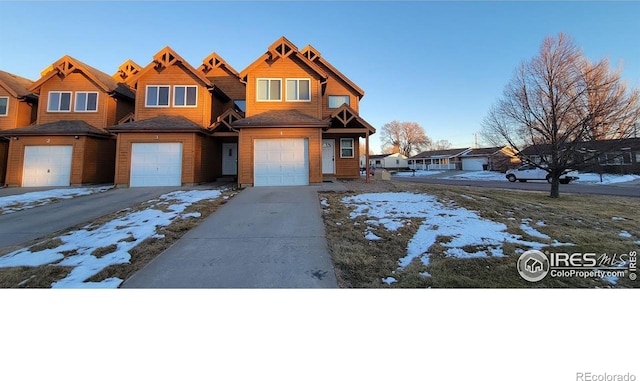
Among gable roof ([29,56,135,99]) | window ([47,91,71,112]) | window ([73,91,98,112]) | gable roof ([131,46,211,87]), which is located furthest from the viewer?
window ([73,91,98,112])

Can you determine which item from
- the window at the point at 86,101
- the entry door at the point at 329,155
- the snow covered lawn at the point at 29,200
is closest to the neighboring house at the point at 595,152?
the entry door at the point at 329,155

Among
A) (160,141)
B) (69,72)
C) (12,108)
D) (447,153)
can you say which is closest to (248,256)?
(160,141)

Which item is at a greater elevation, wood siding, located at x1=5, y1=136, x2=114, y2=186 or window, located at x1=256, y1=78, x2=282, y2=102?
window, located at x1=256, y1=78, x2=282, y2=102

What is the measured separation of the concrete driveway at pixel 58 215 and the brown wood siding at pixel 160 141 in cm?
253

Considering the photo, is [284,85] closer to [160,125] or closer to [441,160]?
[160,125]

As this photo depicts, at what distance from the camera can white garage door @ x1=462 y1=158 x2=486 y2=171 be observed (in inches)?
1743

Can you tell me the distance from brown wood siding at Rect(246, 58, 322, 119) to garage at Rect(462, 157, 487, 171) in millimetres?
41038

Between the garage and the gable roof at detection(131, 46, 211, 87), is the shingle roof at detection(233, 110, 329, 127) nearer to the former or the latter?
the gable roof at detection(131, 46, 211, 87)

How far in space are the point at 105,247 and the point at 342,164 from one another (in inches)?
477

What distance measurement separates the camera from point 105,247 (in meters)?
4.54

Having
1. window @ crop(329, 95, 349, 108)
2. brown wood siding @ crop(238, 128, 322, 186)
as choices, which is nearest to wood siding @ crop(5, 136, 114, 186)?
brown wood siding @ crop(238, 128, 322, 186)

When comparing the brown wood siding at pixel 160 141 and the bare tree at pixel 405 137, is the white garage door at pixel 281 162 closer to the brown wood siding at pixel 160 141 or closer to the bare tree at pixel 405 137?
the brown wood siding at pixel 160 141
